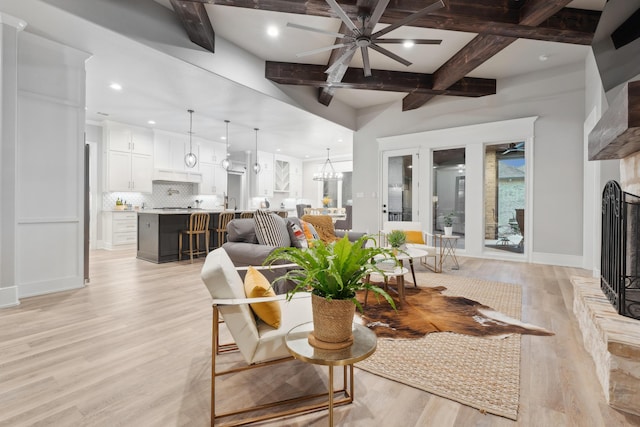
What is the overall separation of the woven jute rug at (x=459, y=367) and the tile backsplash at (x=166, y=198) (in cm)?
732

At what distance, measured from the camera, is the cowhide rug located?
8.07ft

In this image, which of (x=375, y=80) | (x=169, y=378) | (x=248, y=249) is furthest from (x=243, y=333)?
(x=375, y=80)

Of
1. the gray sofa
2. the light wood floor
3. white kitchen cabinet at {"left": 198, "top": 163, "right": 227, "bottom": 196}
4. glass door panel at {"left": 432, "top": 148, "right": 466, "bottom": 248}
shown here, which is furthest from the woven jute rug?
white kitchen cabinet at {"left": 198, "top": 163, "right": 227, "bottom": 196}

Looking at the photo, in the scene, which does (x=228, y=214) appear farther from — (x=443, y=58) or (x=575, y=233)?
(x=575, y=233)

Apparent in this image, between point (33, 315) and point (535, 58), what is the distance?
23.2 feet

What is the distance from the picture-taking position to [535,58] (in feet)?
15.7

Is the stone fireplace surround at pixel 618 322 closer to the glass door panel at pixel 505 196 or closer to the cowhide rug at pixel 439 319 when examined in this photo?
the cowhide rug at pixel 439 319

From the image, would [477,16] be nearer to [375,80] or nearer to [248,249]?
[375,80]

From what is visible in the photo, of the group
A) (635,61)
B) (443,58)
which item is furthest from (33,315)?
(443,58)

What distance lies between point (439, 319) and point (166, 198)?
24.9ft

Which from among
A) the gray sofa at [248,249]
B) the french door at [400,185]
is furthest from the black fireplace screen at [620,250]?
the french door at [400,185]

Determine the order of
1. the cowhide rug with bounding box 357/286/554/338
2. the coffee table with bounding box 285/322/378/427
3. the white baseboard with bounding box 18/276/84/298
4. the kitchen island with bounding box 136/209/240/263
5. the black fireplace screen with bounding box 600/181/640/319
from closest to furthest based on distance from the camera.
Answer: the coffee table with bounding box 285/322/378/427 → the black fireplace screen with bounding box 600/181/640/319 → the cowhide rug with bounding box 357/286/554/338 → the white baseboard with bounding box 18/276/84/298 → the kitchen island with bounding box 136/209/240/263

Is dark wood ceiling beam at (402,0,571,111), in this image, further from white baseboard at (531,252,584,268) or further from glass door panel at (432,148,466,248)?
white baseboard at (531,252,584,268)

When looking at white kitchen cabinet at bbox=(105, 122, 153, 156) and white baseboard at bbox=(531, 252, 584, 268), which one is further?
white kitchen cabinet at bbox=(105, 122, 153, 156)
